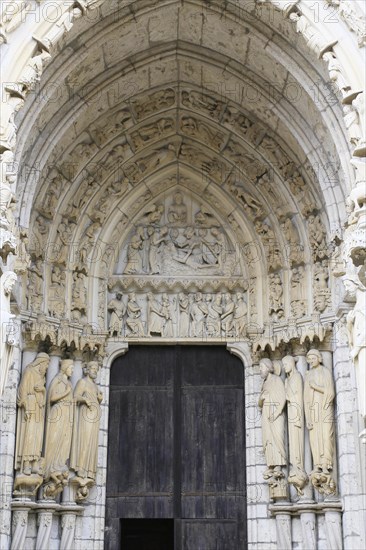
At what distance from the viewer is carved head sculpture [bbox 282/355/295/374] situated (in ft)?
30.0

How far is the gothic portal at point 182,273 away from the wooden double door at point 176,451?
2 cm

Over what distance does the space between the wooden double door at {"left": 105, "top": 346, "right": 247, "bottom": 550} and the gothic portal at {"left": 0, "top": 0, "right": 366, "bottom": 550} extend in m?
0.02

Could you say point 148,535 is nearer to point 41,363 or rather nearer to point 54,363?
point 54,363

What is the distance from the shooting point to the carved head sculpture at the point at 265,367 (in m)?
9.32

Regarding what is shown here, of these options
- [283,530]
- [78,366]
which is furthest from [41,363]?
[283,530]

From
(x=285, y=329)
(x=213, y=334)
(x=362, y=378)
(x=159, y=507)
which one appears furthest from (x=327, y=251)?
(x=159, y=507)

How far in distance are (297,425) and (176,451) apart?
132 centimetres

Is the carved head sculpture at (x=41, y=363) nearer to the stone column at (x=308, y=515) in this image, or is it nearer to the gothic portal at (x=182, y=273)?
the gothic portal at (x=182, y=273)

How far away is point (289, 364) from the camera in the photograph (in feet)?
30.1

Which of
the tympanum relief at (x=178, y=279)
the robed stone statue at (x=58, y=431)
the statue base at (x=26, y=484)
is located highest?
the tympanum relief at (x=178, y=279)

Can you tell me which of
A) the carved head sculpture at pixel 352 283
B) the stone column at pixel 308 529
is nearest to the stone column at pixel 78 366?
the stone column at pixel 308 529

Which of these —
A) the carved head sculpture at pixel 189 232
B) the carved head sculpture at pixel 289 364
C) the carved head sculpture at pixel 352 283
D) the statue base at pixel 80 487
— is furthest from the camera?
the carved head sculpture at pixel 189 232

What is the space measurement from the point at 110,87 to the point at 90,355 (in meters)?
2.77

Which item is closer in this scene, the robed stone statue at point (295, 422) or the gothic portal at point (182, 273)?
the gothic portal at point (182, 273)
